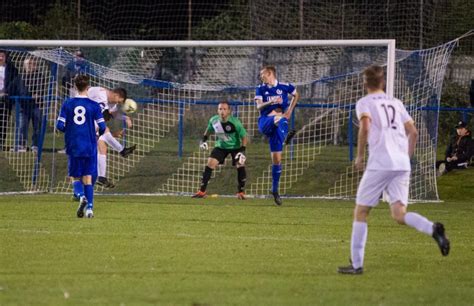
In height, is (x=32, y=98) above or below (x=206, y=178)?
above

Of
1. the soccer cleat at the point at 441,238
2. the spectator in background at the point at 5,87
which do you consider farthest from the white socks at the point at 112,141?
the soccer cleat at the point at 441,238

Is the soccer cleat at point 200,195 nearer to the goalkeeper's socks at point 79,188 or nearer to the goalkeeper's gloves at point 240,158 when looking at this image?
the goalkeeper's gloves at point 240,158

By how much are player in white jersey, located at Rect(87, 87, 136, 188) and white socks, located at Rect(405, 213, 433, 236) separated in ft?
31.8

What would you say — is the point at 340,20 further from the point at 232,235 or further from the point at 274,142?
the point at 232,235

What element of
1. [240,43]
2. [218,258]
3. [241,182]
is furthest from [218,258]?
[241,182]

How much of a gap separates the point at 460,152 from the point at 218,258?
13.7 m

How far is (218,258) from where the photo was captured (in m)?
11.8

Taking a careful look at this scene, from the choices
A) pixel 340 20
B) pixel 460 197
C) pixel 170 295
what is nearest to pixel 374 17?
pixel 340 20

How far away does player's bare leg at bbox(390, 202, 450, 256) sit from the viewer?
1064 cm

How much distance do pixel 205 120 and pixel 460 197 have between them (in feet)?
25.1

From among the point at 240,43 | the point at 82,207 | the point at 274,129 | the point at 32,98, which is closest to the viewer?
the point at 82,207

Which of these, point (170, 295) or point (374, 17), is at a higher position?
point (374, 17)

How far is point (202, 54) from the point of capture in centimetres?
2873

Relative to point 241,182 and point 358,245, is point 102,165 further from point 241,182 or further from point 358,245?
point 358,245
